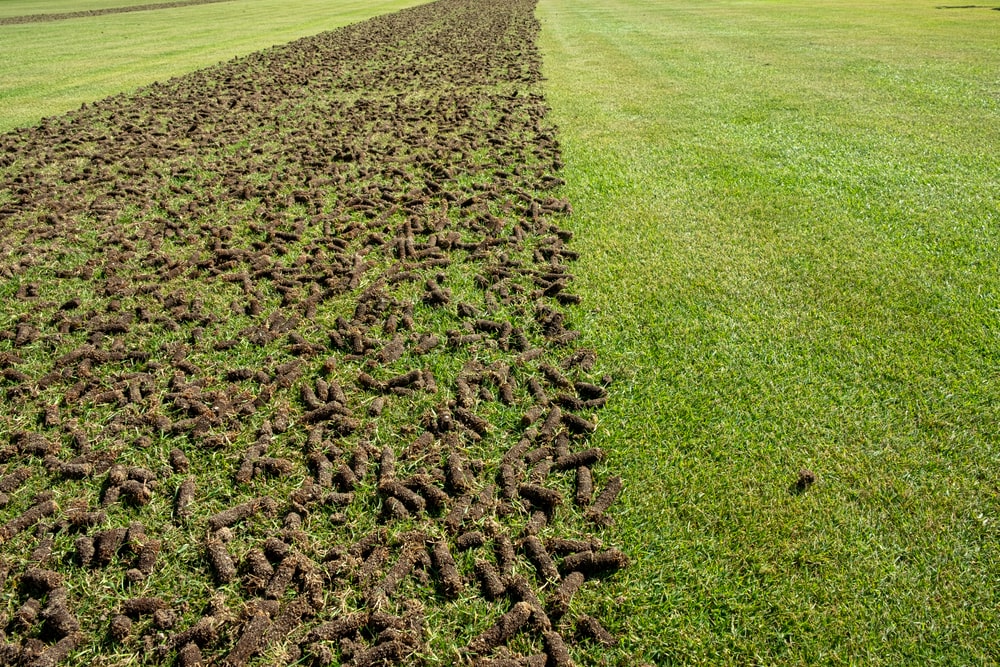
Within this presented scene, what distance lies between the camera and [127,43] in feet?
78.6

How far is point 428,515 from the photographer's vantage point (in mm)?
3607

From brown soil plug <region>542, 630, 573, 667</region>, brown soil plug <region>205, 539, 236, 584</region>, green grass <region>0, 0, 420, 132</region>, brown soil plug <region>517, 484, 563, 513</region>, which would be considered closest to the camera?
brown soil plug <region>542, 630, 573, 667</region>

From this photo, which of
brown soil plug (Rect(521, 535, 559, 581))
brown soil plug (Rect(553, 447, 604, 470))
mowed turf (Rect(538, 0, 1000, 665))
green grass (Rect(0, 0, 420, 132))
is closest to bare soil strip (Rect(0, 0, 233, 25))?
green grass (Rect(0, 0, 420, 132))

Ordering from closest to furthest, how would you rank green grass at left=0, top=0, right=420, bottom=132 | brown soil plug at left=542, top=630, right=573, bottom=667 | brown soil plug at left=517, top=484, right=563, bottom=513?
1. brown soil plug at left=542, top=630, right=573, bottom=667
2. brown soil plug at left=517, top=484, right=563, bottom=513
3. green grass at left=0, top=0, right=420, bottom=132

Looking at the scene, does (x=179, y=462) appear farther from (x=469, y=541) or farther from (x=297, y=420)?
(x=469, y=541)

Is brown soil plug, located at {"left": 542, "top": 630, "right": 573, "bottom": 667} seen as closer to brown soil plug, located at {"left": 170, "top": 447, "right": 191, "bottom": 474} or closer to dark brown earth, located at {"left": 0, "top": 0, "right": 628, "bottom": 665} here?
dark brown earth, located at {"left": 0, "top": 0, "right": 628, "bottom": 665}

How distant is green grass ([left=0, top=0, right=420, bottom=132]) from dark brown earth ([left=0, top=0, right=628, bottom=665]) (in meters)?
8.25

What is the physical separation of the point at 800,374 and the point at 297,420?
12.8ft

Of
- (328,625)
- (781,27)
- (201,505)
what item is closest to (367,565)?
(328,625)

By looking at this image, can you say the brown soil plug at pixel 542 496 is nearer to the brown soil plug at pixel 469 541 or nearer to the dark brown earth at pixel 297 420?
the dark brown earth at pixel 297 420

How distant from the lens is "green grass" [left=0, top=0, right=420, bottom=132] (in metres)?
16.0

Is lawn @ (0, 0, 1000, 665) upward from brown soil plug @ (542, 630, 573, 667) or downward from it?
upward

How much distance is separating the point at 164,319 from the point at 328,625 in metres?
3.84

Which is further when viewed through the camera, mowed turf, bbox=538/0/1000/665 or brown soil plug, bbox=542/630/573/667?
mowed turf, bbox=538/0/1000/665
